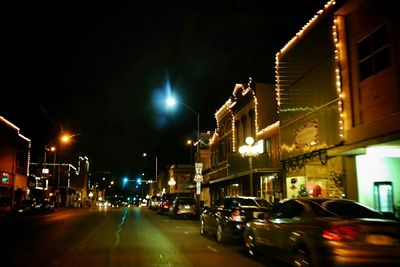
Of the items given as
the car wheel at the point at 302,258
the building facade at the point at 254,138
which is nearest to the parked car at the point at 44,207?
the building facade at the point at 254,138

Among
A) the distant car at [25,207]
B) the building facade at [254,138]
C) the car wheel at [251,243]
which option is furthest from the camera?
the distant car at [25,207]

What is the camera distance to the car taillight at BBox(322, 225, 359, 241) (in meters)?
8.05

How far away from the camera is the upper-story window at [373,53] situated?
14.5 metres

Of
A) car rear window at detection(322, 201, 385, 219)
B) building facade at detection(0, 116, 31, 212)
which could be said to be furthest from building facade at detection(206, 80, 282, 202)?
building facade at detection(0, 116, 31, 212)

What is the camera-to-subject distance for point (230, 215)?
49.0ft

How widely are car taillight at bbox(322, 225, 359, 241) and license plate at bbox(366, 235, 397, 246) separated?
25 cm

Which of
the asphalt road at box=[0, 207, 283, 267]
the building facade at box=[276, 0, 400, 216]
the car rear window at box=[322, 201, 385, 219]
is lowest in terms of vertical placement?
the asphalt road at box=[0, 207, 283, 267]

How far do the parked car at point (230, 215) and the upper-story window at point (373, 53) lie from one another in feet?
18.5

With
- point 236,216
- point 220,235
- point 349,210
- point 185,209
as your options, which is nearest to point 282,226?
point 349,210

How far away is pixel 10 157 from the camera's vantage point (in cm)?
4909

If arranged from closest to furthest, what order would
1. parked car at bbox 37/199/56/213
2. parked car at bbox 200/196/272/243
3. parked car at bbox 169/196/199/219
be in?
parked car at bbox 200/196/272/243
parked car at bbox 169/196/199/219
parked car at bbox 37/199/56/213

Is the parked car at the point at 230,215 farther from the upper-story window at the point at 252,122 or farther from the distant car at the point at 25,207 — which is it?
the distant car at the point at 25,207

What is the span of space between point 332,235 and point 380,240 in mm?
809

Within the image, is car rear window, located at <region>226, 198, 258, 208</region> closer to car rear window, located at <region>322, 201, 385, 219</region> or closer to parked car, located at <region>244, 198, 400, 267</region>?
parked car, located at <region>244, 198, 400, 267</region>
